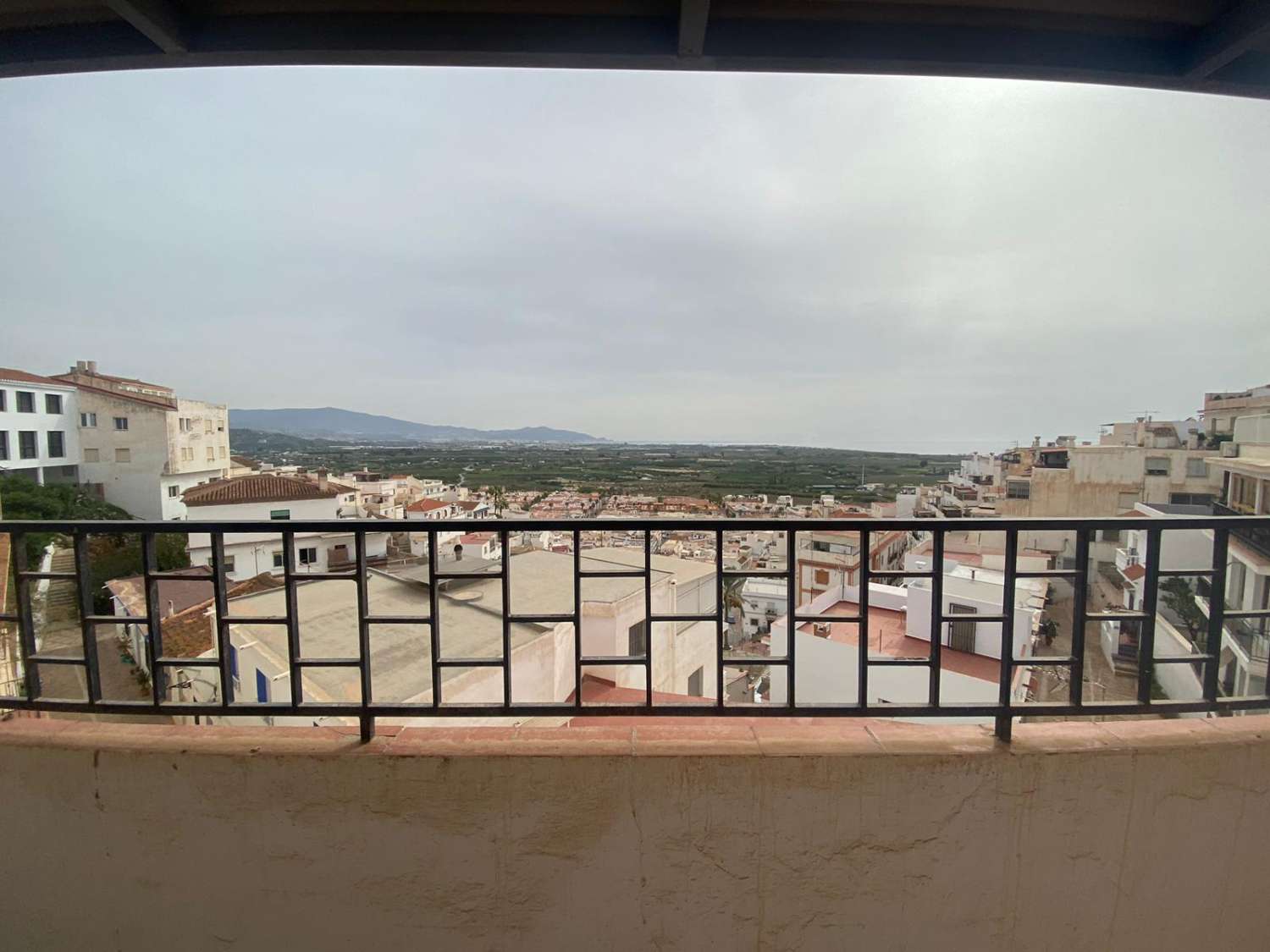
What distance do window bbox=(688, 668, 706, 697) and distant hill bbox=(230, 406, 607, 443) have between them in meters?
6.47

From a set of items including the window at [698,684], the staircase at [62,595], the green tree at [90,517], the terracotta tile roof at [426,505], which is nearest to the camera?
the staircase at [62,595]

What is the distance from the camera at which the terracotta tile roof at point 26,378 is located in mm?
12500

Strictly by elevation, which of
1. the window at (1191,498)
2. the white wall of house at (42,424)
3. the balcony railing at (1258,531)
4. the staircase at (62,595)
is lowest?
the window at (1191,498)

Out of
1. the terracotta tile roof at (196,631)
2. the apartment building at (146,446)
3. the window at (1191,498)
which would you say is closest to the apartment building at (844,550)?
the terracotta tile roof at (196,631)

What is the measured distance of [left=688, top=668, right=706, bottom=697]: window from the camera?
5871 mm

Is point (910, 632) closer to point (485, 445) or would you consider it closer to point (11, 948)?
point (11, 948)

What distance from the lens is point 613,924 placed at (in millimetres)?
1252

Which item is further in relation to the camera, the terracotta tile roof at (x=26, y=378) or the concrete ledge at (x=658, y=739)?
the terracotta tile roof at (x=26, y=378)

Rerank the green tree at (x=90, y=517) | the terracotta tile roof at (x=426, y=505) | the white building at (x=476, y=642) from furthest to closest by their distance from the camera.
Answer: the terracotta tile roof at (x=426, y=505)
the white building at (x=476, y=642)
the green tree at (x=90, y=517)

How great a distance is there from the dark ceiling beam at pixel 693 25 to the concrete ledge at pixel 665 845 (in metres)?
1.85

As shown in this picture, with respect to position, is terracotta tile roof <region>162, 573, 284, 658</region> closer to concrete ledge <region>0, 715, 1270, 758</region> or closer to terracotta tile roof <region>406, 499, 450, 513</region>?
concrete ledge <region>0, 715, 1270, 758</region>

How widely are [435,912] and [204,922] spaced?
62cm

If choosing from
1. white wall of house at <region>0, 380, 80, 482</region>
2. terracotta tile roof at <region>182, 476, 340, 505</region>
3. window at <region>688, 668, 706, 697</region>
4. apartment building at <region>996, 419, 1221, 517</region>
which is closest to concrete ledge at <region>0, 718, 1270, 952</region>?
window at <region>688, 668, 706, 697</region>

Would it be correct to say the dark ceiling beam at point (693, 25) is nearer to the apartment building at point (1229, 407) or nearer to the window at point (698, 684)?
the window at point (698, 684)
